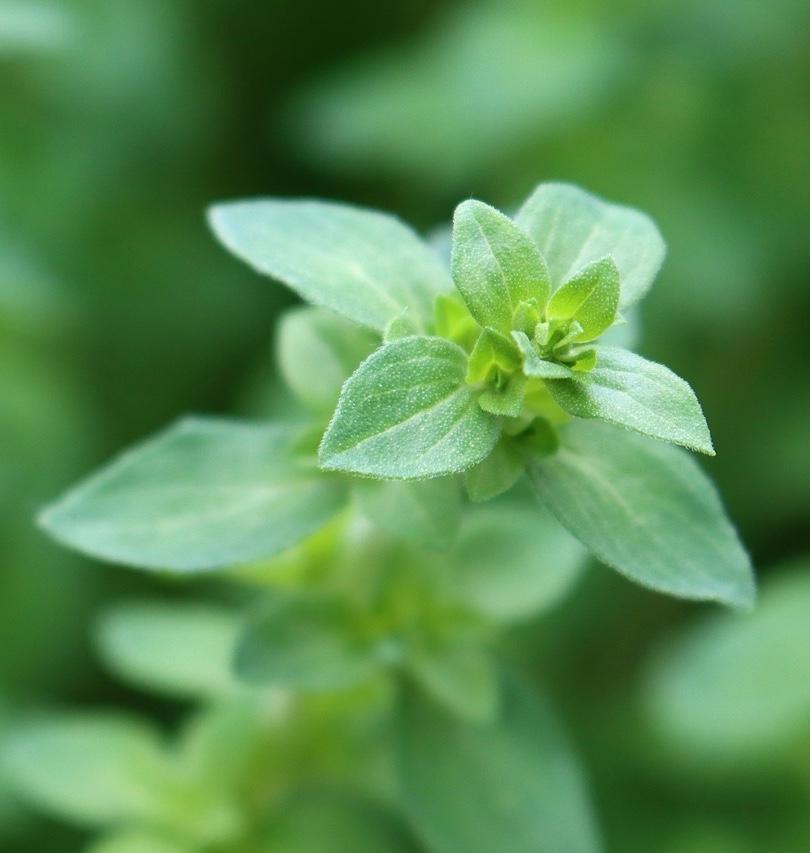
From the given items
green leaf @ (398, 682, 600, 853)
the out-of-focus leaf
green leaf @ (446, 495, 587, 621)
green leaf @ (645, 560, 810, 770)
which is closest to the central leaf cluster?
green leaf @ (446, 495, 587, 621)

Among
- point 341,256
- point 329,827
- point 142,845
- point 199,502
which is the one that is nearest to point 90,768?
point 142,845

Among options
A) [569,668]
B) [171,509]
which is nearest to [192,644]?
[171,509]

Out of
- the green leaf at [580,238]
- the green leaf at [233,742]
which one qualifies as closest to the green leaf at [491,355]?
the green leaf at [580,238]

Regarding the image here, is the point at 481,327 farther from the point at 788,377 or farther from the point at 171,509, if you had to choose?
the point at 788,377

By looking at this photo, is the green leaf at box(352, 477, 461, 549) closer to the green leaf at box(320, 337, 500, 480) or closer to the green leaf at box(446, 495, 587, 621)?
the green leaf at box(320, 337, 500, 480)

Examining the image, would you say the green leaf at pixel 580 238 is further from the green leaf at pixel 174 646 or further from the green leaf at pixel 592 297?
the green leaf at pixel 174 646
